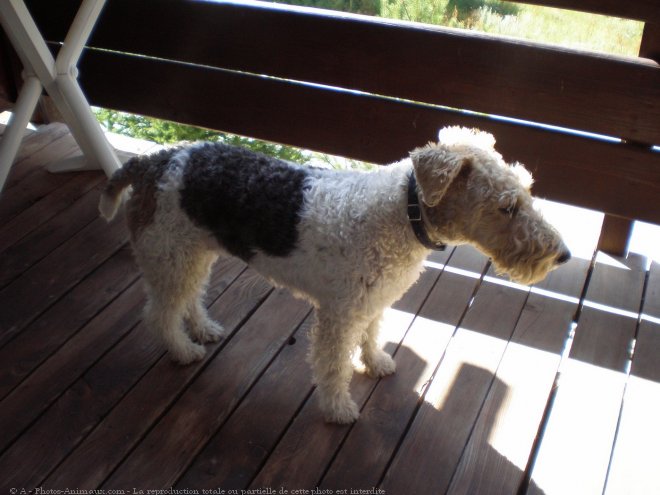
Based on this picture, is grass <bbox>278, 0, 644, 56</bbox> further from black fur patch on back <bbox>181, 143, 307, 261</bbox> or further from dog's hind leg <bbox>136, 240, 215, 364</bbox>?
dog's hind leg <bbox>136, 240, 215, 364</bbox>

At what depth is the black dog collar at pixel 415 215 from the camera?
7.12 feet

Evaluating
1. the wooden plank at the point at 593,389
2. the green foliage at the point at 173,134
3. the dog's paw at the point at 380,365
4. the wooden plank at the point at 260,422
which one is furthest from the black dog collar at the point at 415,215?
the green foliage at the point at 173,134

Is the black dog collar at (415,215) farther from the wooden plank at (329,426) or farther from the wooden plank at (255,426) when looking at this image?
the wooden plank at (255,426)

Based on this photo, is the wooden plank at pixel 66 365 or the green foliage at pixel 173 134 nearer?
the wooden plank at pixel 66 365

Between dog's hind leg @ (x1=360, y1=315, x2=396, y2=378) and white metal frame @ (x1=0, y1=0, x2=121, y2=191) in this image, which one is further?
white metal frame @ (x1=0, y1=0, x2=121, y2=191)

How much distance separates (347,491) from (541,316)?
4.35 feet

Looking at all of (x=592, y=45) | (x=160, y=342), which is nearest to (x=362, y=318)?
(x=160, y=342)

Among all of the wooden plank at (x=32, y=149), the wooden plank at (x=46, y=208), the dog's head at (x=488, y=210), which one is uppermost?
the dog's head at (x=488, y=210)

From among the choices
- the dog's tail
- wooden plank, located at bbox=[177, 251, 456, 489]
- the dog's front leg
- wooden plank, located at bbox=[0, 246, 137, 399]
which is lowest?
wooden plank, located at bbox=[0, 246, 137, 399]

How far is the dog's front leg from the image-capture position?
236 cm

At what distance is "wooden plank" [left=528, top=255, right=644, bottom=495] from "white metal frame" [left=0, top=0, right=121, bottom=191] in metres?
2.71

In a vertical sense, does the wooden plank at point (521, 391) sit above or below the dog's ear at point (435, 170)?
below

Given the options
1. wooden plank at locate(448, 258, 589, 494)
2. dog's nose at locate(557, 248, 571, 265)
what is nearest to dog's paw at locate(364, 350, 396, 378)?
wooden plank at locate(448, 258, 589, 494)

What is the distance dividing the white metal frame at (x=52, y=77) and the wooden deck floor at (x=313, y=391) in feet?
1.76
